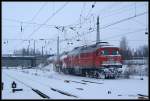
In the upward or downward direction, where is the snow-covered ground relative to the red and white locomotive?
downward

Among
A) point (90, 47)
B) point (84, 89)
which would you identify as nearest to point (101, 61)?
point (90, 47)

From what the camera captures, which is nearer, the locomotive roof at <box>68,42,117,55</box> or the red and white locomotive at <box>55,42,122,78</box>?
the red and white locomotive at <box>55,42,122,78</box>

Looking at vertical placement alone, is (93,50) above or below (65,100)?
above

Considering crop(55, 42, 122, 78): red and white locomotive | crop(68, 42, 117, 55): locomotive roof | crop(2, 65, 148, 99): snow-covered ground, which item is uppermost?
crop(68, 42, 117, 55): locomotive roof

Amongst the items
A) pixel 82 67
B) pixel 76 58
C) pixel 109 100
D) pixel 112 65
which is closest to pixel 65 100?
pixel 109 100

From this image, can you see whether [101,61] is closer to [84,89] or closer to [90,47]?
[90,47]

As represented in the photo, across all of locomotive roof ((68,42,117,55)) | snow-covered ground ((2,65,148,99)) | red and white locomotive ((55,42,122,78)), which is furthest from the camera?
locomotive roof ((68,42,117,55))

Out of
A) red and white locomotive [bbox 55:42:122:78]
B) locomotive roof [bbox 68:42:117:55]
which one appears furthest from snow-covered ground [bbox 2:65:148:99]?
locomotive roof [bbox 68:42:117:55]

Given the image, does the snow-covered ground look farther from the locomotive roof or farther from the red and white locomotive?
the locomotive roof

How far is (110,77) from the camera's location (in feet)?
127

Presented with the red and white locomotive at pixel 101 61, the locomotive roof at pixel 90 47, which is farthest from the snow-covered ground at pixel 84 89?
the locomotive roof at pixel 90 47

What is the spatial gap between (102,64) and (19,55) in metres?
65.6

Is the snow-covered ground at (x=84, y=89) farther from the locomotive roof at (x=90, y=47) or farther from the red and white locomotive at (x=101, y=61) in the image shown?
the locomotive roof at (x=90, y=47)

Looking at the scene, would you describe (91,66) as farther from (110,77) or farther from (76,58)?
(76,58)
